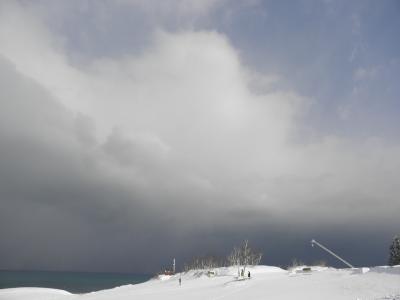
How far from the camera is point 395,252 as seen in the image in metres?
108

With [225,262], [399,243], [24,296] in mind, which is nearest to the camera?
[24,296]

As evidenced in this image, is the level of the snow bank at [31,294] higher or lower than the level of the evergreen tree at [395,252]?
lower

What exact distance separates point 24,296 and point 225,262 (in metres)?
109

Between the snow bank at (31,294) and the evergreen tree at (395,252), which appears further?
the evergreen tree at (395,252)

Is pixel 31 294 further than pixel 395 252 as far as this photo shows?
No

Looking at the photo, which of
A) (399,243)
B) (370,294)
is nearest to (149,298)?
(370,294)

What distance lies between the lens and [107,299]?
226 ft

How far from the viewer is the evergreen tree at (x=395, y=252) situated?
106 metres

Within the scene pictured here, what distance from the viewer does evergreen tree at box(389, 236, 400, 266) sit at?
348 feet

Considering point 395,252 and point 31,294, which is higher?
point 395,252

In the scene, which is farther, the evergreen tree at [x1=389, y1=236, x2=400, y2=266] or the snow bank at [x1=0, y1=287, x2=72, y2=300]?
the evergreen tree at [x1=389, y1=236, x2=400, y2=266]

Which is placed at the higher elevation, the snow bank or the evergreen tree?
the evergreen tree

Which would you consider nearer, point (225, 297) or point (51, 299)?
point (225, 297)

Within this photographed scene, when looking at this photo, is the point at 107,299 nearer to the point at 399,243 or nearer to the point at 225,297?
the point at 225,297
